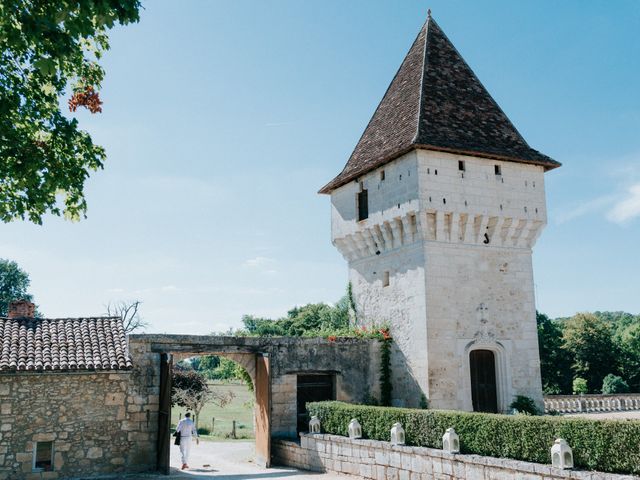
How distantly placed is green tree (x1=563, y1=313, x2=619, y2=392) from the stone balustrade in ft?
45.0

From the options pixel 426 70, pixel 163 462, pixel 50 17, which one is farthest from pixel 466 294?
pixel 50 17

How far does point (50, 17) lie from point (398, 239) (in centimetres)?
1290

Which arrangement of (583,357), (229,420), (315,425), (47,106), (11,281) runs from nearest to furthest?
(47,106)
(315,425)
(229,420)
(583,357)
(11,281)

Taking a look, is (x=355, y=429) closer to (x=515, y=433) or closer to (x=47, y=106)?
(x=515, y=433)

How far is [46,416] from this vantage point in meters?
13.7

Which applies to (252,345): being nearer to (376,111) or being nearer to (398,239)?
(398,239)

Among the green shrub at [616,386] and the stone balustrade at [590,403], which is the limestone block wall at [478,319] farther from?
the green shrub at [616,386]

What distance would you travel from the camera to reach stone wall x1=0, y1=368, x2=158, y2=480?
13406 mm

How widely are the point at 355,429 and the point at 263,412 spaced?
3227 mm

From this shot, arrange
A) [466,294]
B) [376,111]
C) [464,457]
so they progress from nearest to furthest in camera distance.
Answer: [464,457], [466,294], [376,111]

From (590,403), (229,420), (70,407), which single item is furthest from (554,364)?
(70,407)

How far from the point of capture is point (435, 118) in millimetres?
18688

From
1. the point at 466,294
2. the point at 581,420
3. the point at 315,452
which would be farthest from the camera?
the point at 466,294

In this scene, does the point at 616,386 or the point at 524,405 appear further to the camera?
the point at 616,386
